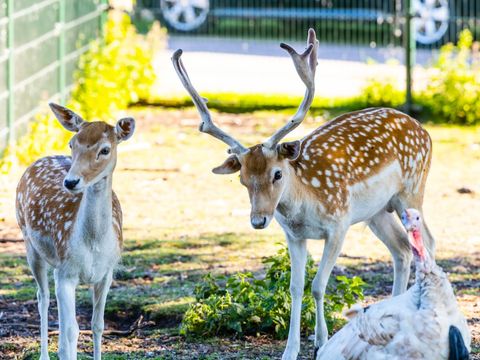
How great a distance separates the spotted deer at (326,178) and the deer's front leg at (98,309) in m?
0.93

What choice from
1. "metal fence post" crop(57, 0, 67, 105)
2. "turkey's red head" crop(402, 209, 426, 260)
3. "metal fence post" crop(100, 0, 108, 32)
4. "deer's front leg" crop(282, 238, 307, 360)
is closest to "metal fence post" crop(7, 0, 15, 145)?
"metal fence post" crop(57, 0, 67, 105)

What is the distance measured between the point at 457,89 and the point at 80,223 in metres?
8.82

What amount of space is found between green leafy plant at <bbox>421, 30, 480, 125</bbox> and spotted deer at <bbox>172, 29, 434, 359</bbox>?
6.54m

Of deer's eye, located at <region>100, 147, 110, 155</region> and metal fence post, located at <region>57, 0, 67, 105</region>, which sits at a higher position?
deer's eye, located at <region>100, 147, 110, 155</region>

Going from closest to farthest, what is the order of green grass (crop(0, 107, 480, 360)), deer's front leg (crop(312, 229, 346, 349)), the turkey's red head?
the turkey's red head, deer's front leg (crop(312, 229, 346, 349)), green grass (crop(0, 107, 480, 360))

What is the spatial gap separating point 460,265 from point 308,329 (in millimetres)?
2079

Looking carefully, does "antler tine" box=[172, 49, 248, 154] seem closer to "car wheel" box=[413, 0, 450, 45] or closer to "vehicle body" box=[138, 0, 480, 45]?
"vehicle body" box=[138, 0, 480, 45]

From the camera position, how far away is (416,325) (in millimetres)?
5988

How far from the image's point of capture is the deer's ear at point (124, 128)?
22.2ft

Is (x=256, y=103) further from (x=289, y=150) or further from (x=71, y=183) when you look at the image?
(x=71, y=183)

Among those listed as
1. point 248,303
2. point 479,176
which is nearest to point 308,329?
point 248,303

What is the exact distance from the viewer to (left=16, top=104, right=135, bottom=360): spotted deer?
6578mm

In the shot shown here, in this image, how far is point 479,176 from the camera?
41.2 ft

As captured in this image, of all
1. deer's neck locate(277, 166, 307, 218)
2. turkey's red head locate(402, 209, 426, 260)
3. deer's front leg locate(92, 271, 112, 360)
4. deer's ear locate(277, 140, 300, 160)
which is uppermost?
deer's ear locate(277, 140, 300, 160)
